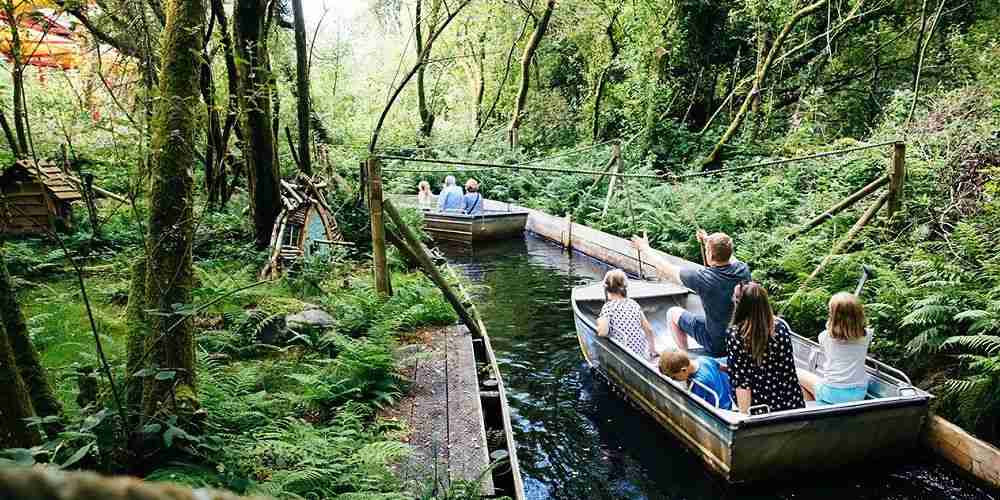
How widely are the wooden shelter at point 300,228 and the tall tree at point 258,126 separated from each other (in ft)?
0.98

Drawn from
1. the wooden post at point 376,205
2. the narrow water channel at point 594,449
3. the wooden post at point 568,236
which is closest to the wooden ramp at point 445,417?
the narrow water channel at point 594,449

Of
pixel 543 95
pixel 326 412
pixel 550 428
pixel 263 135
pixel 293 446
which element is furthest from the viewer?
pixel 543 95

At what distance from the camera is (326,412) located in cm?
474

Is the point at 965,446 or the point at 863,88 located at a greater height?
the point at 863,88

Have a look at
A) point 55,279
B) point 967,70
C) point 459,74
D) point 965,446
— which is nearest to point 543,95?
point 459,74

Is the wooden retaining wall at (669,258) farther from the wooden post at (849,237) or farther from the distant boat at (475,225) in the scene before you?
the wooden post at (849,237)

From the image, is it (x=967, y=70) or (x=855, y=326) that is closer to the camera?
(x=855, y=326)

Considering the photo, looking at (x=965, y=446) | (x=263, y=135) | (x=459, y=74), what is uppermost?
(x=459, y=74)

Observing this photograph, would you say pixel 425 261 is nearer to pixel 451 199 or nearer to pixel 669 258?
pixel 669 258

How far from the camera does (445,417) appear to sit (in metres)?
4.82

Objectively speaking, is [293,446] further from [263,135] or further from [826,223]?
[826,223]

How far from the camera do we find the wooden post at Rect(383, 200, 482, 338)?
640 cm

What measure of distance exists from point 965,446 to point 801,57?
12597 millimetres

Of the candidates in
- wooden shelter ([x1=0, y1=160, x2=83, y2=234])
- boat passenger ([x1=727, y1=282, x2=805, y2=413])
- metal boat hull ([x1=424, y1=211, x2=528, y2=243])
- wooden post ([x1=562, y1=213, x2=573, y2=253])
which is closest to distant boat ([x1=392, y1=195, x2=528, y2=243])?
metal boat hull ([x1=424, y1=211, x2=528, y2=243])
